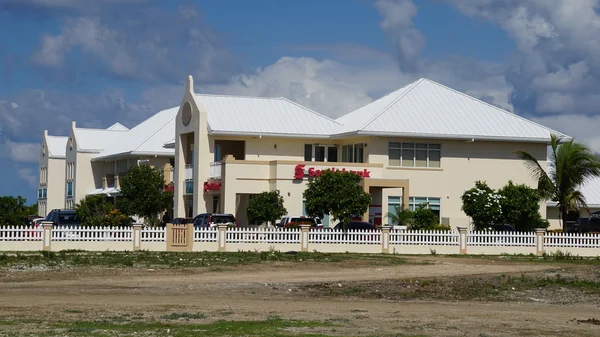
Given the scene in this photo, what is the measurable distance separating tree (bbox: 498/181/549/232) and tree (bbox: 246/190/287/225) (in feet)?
35.3

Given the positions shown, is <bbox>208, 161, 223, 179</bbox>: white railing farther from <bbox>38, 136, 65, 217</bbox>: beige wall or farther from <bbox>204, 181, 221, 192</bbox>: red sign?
<bbox>38, 136, 65, 217</bbox>: beige wall

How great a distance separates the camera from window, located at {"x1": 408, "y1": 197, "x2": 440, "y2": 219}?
58.6m

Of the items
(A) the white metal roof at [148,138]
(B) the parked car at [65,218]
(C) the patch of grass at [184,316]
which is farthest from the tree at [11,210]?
(C) the patch of grass at [184,316]

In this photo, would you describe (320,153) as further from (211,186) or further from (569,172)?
(569,172)

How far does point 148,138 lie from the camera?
258 ft

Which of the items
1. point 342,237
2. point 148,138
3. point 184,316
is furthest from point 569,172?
point 184,316

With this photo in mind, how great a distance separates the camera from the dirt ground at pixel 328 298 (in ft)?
72.2

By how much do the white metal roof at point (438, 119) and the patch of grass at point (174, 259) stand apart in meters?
16.4

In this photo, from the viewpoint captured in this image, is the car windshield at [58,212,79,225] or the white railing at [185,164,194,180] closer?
the car windshield at [58,212,79,225]

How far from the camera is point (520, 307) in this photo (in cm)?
2650

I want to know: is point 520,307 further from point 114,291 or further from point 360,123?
point 360,123

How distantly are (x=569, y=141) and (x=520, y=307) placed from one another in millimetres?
32370

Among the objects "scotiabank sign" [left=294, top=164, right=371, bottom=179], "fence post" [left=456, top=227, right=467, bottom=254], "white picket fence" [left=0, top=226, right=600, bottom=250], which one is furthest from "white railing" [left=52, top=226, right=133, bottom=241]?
"scotiabank sign" [left=294, top=164, right=371, bottom=179]

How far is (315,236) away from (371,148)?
14.5 meters
